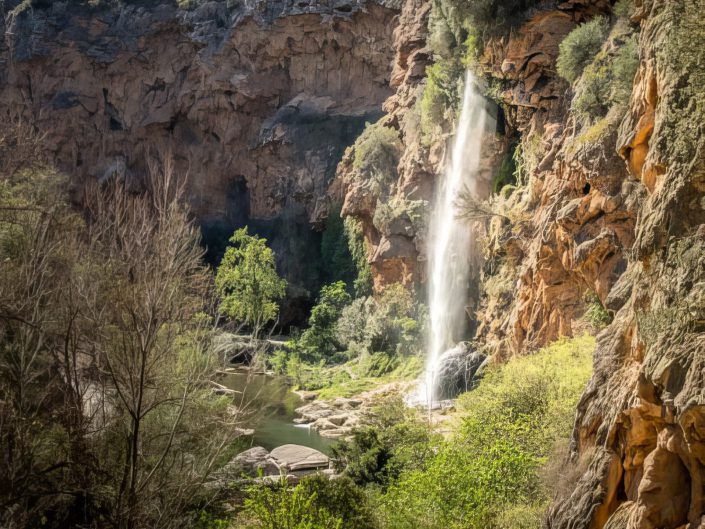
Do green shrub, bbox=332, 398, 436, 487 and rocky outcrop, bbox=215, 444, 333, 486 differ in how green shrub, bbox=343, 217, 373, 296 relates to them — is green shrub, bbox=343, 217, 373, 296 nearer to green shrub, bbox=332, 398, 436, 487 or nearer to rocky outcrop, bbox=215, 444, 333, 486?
rocky outcrop, bbox=215, 444, 333, 486

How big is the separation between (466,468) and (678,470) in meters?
5.12

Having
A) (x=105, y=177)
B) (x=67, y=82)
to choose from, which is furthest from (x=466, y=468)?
(x=67, y=82)

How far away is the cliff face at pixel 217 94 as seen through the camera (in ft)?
168

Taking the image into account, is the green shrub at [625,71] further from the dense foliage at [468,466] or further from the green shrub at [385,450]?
the green shrub at [385,450]

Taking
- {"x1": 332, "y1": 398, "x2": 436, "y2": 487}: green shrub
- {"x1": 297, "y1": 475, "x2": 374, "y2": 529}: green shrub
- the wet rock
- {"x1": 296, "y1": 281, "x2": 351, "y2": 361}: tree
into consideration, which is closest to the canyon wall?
the wet rock

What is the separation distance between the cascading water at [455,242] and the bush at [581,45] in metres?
8.81

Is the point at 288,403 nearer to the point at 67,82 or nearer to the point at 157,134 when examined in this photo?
the point at 157,134

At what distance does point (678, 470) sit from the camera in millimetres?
6543

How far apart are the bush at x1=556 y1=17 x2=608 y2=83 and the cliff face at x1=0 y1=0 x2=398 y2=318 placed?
31401 mm

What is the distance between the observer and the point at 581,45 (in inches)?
761

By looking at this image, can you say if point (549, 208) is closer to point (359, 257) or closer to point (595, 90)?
point (595, 90)

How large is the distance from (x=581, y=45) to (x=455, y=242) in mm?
12630

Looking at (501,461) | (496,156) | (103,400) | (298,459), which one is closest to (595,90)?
(496,156)

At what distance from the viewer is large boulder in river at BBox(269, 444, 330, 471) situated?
19.3 metres
